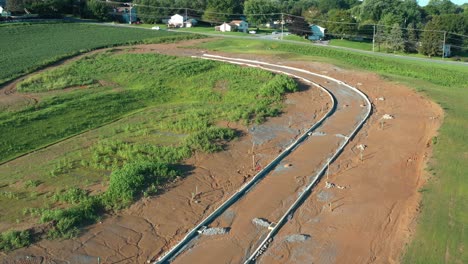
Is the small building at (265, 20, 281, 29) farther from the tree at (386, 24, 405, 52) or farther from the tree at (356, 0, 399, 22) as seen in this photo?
the tree at (386, 24, 405, 52)

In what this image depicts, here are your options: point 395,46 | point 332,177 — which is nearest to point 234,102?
point 332,177

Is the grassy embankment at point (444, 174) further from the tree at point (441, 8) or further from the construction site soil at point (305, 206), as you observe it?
the tree at point (441, 8)

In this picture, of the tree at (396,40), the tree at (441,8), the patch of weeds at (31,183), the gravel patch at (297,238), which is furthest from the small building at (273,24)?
the gravel patch at (297,238)

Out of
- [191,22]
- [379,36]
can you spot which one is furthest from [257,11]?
[379,36]

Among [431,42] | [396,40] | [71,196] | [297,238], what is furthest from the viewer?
[396,40]

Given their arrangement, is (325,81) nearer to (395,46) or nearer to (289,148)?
(289,148)

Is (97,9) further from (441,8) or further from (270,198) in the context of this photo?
(441,8)
